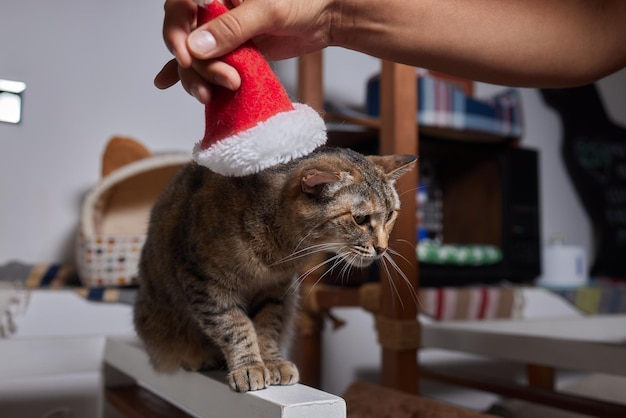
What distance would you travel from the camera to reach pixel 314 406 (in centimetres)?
51

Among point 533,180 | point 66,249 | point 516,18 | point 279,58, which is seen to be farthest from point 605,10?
point 66,249

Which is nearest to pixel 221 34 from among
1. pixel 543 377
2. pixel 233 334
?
pixel 233 334

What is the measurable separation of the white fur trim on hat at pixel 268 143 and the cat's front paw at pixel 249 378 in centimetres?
22

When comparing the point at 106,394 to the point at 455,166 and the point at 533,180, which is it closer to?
the point at 455,166

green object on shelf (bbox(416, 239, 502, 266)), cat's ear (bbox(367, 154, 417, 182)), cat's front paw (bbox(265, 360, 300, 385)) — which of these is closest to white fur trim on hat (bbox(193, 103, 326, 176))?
cat's ear (bbox(367, 154, 417, 182))

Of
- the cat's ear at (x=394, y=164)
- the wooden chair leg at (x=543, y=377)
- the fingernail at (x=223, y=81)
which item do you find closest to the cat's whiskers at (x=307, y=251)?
the cat's ear at (x=394, y=164)

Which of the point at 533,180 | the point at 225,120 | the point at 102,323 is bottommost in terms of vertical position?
the point at 102,323

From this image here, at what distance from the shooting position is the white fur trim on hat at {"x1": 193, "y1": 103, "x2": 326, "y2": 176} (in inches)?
19.9

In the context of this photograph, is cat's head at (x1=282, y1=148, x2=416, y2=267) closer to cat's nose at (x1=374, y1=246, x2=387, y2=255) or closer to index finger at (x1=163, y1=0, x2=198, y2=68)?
cat's nose at (x1=374, y1=246, x2=387, y2=255)

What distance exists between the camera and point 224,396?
2.04ft

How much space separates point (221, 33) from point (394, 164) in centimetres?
26

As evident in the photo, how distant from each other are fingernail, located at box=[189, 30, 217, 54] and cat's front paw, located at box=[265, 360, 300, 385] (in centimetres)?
36

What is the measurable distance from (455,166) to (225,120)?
1316mm

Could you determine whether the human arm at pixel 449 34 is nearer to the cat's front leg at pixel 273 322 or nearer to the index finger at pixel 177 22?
the index finger at pixel 177 22
